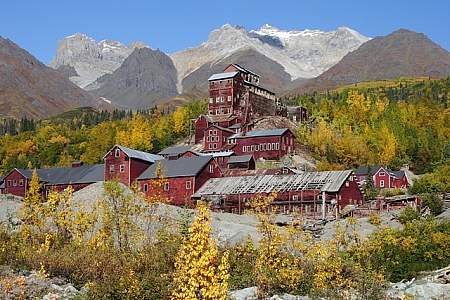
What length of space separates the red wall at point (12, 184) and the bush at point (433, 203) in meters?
46.2

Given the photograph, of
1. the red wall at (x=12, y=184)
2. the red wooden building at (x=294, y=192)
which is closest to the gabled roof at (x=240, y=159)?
the red wooden building at (x=294, y=192)

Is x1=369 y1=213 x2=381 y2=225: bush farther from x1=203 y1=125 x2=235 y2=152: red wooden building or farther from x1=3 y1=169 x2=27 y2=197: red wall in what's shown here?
x1=3 y1=169 x2=27 y2=197: red wall

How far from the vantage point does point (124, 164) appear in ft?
226

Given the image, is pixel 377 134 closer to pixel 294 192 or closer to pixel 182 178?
pixel 294 192

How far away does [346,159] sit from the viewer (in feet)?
272

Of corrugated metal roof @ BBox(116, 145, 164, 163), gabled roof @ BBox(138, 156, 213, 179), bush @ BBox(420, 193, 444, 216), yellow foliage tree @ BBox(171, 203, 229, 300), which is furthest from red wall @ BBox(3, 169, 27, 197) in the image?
yellow foliage tree @ BBox(171, 203, 229, 300)

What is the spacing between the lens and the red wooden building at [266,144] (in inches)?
3127

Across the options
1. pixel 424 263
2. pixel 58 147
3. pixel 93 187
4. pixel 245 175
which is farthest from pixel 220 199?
pixel 58 147

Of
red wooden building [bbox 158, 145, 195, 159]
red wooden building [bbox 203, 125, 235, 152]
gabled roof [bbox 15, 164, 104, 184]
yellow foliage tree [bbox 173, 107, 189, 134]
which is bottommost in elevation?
gabled roof [bbox 15, 164, 104, 184]

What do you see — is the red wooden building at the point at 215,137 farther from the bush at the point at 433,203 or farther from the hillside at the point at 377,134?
the bush at the point at 433,203

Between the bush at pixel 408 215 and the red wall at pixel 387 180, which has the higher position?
the red wall at pixel 387 180

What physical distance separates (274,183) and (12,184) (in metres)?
35.5

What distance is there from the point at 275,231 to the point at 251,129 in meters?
61.8

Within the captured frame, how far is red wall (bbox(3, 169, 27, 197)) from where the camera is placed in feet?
256
